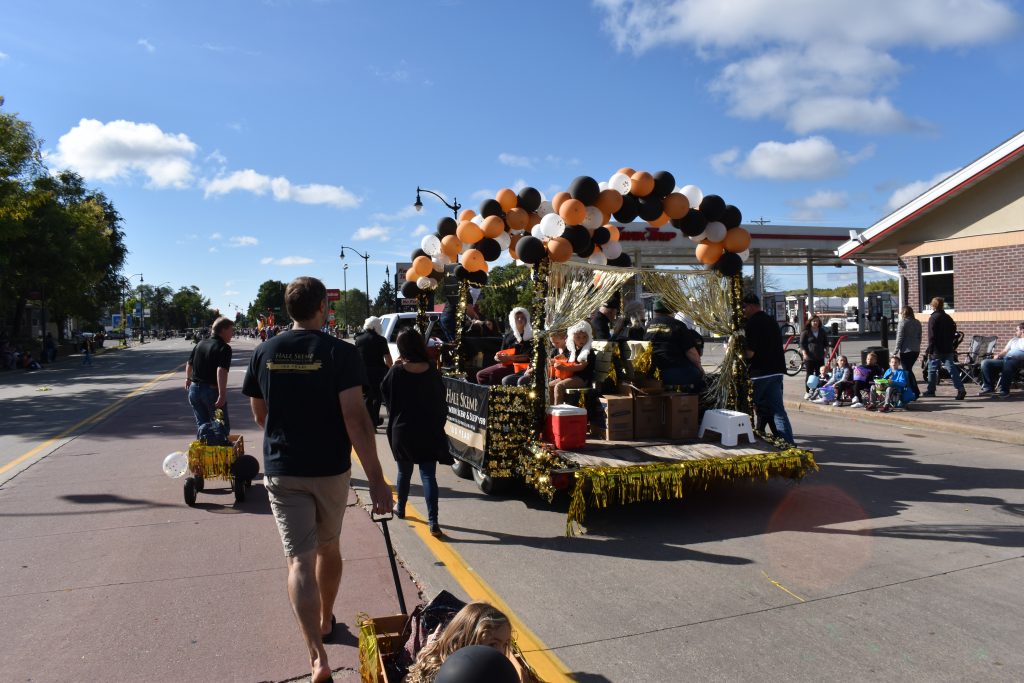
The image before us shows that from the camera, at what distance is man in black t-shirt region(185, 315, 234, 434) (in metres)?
7.10

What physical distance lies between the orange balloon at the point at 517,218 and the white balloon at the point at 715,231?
2.25m

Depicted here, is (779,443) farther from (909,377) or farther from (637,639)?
(909,377)

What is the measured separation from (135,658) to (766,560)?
4011mm

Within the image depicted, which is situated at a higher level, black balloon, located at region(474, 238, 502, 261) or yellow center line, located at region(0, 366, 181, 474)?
black balloon, located at region(474, 238, 502, 261)

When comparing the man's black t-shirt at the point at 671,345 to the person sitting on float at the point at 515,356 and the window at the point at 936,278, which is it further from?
the window at the point at 936,278

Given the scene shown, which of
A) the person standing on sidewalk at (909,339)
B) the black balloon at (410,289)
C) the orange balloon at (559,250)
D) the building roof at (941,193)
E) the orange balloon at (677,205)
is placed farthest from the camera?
the building roof at (941,193)

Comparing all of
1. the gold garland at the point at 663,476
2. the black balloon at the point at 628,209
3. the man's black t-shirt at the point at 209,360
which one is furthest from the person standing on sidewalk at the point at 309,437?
the black balloon at the point at 628,209

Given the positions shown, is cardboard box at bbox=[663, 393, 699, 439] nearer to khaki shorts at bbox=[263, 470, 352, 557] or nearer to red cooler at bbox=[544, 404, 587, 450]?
red cooler at bbox=[544, 404, 587, 450]

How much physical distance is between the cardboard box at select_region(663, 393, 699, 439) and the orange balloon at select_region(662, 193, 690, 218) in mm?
2069

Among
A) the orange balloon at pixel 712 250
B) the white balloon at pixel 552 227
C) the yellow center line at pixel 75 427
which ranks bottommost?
the yellow center line at pixel 75 427

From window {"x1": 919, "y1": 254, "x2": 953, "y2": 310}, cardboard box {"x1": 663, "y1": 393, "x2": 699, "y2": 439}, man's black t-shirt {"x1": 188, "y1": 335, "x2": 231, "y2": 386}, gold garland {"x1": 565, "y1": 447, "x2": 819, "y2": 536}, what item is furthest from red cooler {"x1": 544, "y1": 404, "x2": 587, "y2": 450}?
window {"x1": 919, "y1": 254, "x2": 953, "y2": 310}

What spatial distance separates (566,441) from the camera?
6367 mm

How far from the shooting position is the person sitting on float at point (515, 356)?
8.82 m

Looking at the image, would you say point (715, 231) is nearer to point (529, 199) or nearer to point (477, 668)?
point (529, 199)
